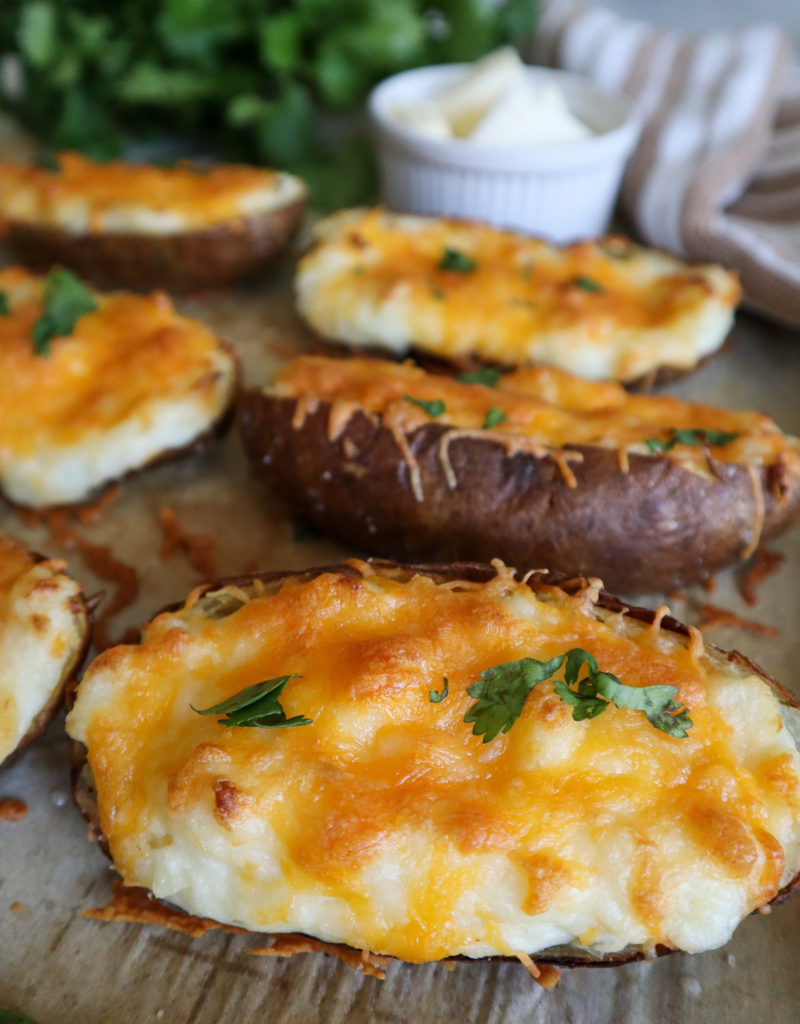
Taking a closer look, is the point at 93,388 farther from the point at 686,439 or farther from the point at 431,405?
the point at 686,439

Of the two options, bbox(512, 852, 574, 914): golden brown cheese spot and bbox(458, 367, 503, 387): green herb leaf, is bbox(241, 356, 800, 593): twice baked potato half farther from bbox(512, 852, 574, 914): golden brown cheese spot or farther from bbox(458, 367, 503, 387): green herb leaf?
bbox(512, 852, 574, 914): golden brown cheese spot

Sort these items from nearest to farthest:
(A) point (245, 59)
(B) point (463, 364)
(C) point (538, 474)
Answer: (C) point (538, 474) < (B) point (463, 364) < (A) point (245, 59)

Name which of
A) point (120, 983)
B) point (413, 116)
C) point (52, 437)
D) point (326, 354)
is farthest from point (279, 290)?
point (120, 983)

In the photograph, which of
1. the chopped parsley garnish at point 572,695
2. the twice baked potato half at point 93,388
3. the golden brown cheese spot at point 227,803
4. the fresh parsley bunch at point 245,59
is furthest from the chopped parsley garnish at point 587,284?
the golden brown cheese spot at point 227,803

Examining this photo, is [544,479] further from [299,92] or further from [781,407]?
[299,92]

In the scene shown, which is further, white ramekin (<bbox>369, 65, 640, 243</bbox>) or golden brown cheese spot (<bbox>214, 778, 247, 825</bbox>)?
white ramekin (<bbox>369, 65, 640, 243</bbox>)

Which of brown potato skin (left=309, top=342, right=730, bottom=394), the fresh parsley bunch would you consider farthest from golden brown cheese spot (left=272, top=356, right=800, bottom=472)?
the fresh parsley bunch

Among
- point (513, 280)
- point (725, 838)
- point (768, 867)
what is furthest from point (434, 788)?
point (513, 280)
